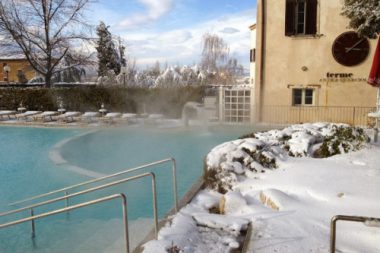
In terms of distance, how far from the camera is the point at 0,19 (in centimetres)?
2288

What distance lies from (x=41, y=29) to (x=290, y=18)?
17.7m

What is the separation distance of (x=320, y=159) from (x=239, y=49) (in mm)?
39447

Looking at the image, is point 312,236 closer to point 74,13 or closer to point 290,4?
point 290,4

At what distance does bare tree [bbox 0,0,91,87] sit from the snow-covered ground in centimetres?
2130

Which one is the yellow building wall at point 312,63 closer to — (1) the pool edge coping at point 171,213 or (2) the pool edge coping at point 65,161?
(2) the pool edge coping at point 65,161

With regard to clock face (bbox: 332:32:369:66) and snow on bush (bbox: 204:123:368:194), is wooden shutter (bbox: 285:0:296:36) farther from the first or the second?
snow on bush (bbox: 204:123:368:194)

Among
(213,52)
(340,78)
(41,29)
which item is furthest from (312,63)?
(213,52)

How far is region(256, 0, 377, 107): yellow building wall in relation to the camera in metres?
14.6

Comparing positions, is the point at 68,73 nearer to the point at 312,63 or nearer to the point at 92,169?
the point at 312,63

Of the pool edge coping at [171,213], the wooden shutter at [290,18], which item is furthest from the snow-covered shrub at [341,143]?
the wooden shutter at [290,18]

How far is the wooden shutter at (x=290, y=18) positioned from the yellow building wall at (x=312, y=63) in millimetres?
187

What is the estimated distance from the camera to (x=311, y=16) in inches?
583

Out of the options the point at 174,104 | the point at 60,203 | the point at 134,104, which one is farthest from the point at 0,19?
the point at 60,203

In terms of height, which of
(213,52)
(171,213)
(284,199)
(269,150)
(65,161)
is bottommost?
(65,161)
